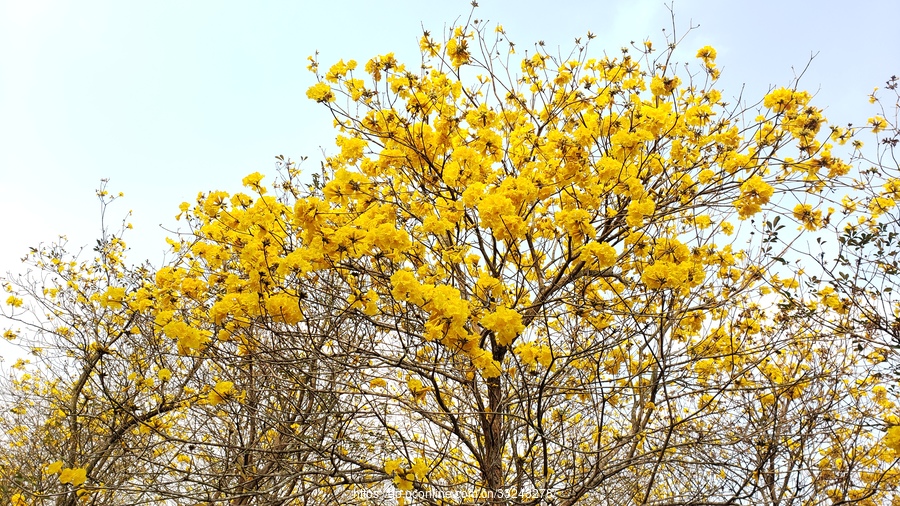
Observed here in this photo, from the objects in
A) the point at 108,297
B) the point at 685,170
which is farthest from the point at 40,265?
the point at 685,170

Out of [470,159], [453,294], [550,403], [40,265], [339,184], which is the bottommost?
[453,294]

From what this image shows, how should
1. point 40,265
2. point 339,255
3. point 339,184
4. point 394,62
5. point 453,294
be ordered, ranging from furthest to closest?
1. point 40,265
2. point 394,62
3. point 339,184
4. point 339,255
5. point 453,294

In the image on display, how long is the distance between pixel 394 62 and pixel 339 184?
102 cm

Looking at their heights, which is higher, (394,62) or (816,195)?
(394,62)

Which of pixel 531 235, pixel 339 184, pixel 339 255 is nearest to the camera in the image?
pixel 339 255

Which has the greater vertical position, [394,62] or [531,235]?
[394,62]

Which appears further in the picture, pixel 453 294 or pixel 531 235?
pixel 531 235

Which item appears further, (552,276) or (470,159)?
(552,276)

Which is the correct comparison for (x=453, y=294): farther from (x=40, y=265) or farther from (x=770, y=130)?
(x=40, y=265)

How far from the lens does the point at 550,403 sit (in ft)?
12.5

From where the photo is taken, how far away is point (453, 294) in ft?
7.50

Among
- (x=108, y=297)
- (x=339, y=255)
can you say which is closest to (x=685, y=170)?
(x=339, y=255)

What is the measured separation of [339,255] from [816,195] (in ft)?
9.71

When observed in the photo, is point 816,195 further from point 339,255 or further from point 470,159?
point 339,255
